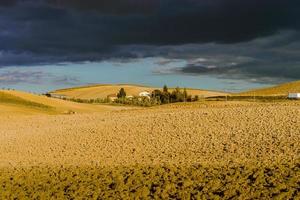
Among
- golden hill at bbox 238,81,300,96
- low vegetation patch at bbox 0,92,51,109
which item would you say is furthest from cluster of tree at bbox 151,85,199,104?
low vegetation patch at bbox 0,92,51,109

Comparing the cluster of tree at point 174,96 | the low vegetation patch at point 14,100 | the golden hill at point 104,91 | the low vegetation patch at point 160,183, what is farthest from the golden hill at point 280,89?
the low vegetation patch at point 160,183

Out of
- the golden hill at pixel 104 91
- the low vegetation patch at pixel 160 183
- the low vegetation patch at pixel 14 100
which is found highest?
the golden hill at pixel 104 91

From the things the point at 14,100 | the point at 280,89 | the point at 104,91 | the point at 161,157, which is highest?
the point at 280,89

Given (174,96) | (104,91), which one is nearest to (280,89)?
(174,96)

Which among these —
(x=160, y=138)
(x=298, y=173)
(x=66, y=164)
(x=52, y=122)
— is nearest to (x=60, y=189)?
(x=66, y=164)

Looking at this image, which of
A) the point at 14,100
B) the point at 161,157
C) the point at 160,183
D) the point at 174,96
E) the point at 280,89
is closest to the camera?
the point at 160,183

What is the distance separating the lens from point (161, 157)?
27094 mm

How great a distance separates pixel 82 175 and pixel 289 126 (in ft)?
41.3

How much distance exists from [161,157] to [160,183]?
6.26m

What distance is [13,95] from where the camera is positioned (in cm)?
9331

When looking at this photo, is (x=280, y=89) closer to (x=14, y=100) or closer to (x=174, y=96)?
(x=174, y=96)

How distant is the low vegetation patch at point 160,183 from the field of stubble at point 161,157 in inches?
1.3

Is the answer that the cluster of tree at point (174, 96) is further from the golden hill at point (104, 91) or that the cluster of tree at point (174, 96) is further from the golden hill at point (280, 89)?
the golden hill at point (104, 91)

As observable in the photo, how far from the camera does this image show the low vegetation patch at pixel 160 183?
18.8 meters
